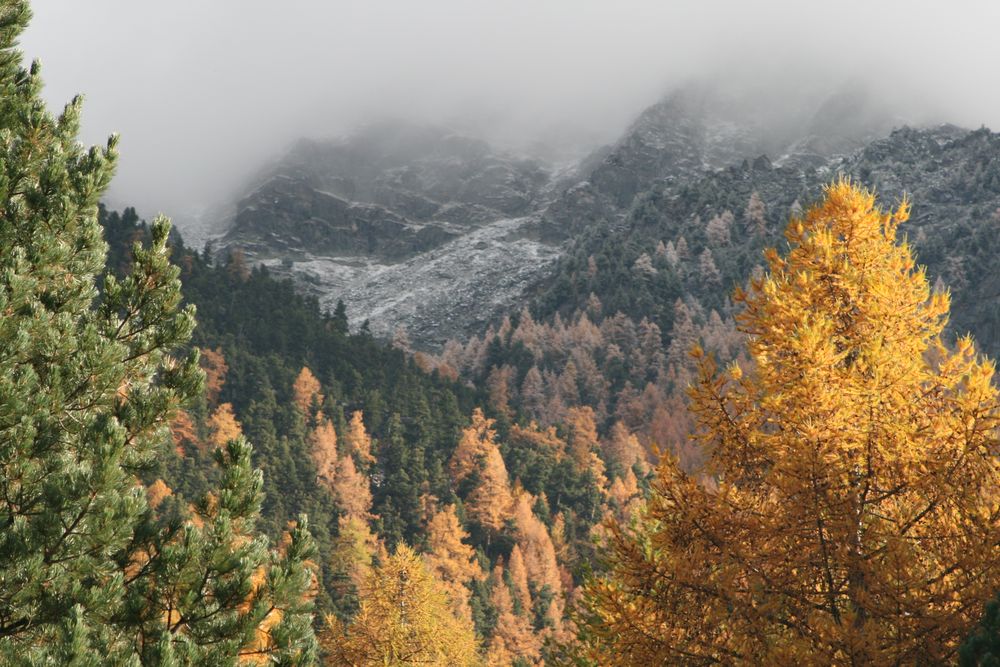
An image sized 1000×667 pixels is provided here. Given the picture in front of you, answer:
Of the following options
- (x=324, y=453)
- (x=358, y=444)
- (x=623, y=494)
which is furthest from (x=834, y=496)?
(x=623, y=494)

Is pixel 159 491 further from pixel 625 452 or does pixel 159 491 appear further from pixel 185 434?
pixel 625 452

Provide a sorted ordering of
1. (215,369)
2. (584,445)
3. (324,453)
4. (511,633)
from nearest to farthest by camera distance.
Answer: (511,633), (324,453), (215,369), (584,445)

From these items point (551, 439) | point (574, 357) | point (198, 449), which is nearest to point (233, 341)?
point (198, 449)

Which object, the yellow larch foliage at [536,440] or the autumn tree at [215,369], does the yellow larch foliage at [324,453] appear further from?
the yellow larch foliage at [536,440]

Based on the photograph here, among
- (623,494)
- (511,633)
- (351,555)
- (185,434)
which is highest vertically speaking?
(185,434)

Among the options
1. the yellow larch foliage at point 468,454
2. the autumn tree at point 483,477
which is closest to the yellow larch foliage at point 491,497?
the autumn tree at point 483,477

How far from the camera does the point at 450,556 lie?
67.7 meters

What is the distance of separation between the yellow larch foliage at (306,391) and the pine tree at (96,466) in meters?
83.7

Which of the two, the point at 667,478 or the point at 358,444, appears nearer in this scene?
the point at 667,478

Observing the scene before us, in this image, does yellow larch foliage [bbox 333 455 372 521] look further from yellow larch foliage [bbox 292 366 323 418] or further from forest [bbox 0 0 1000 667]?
forest [bbox 0 0 1000 667]

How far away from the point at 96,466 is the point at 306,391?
293 feet

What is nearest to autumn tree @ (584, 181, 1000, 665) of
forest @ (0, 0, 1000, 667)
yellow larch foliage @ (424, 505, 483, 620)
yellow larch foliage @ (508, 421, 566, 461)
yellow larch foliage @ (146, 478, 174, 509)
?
forest @ (0, 0, 1000, 667)

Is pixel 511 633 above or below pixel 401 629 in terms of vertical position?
below

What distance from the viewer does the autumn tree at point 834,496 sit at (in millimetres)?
7613
